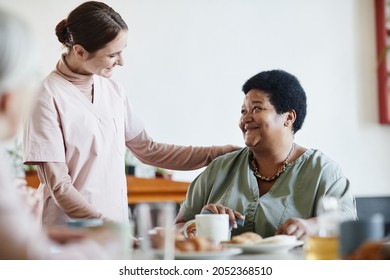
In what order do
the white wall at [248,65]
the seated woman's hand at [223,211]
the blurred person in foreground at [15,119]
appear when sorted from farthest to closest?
the white wall at [248,65], the seated woman's hand at [223,211], the blurred person in foreground at [15,119]

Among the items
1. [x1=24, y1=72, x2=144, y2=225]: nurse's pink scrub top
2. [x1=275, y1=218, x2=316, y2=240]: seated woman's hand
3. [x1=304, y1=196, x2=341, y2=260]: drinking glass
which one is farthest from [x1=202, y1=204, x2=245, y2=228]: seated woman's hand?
[x1=304, y1=196, x2=341, y2=260]: drinking glass

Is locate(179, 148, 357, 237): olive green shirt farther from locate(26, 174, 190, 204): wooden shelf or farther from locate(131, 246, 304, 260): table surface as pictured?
locate(26, 174, 190, 204): wooden shelf

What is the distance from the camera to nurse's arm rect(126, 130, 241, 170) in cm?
222

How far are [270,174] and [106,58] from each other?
56 centimetres

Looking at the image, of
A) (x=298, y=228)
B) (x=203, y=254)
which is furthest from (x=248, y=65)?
(x=203, y=254)

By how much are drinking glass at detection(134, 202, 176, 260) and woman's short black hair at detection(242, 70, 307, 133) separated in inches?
29.7

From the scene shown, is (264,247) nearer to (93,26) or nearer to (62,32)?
(93,26)

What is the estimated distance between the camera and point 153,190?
2.80m

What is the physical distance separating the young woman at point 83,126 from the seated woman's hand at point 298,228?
50 centimetres

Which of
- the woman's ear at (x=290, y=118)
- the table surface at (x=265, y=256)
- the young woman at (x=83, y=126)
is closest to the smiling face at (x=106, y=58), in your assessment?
the young woman at (x=83, y=126)

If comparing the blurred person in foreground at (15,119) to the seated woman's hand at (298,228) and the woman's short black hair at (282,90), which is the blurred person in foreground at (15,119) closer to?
the seated woman's hand at (298,228)

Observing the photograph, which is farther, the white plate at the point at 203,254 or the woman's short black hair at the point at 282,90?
the woman's short black hair at the point at 282,90

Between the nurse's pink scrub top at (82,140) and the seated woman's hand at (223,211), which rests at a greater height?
the nurse's pink scrub top at (82,140)

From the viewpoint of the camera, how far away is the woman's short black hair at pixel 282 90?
204 cm
